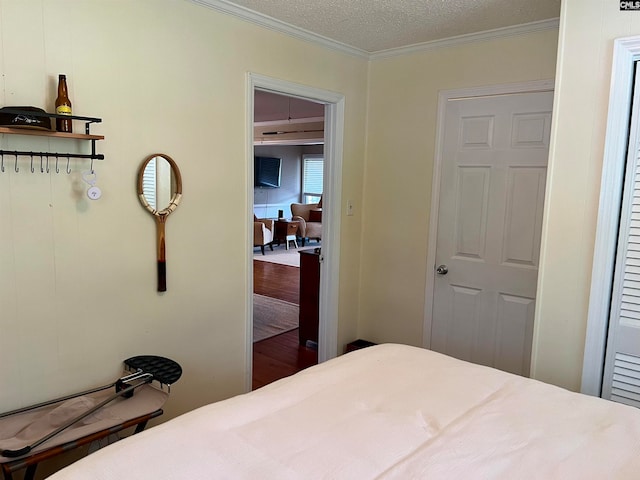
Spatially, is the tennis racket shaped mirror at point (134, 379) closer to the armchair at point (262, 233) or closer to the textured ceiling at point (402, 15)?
the textured ceiling at point (402, 15)

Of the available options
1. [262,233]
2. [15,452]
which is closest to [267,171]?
[262,233]

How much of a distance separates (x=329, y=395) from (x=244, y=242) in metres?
1.44

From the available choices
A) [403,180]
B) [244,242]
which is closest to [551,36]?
[403,180]

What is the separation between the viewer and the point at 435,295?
3395mm

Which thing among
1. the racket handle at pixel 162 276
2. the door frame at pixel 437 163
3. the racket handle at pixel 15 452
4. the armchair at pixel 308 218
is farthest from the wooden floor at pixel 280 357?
the armchair at pixel 308 218

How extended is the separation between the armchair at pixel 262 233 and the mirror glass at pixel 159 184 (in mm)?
5841

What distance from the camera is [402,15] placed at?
2727 mm

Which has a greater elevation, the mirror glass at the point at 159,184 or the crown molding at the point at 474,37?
the crown molding at the point at 474,37

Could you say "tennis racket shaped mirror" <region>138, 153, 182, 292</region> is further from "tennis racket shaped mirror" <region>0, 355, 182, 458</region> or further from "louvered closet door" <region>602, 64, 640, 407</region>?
"louvered closet door" <region>602, 64, 640, 407</region>

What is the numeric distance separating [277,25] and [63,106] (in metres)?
1.40

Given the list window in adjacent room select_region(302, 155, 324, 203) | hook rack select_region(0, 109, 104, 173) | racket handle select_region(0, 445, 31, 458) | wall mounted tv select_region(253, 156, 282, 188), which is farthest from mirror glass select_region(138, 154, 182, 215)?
window in adjacent room select_region(302, 155, 324, 203)

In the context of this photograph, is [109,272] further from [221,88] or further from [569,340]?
[569,340]

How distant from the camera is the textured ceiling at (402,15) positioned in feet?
8.36

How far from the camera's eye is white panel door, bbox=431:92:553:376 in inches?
116
